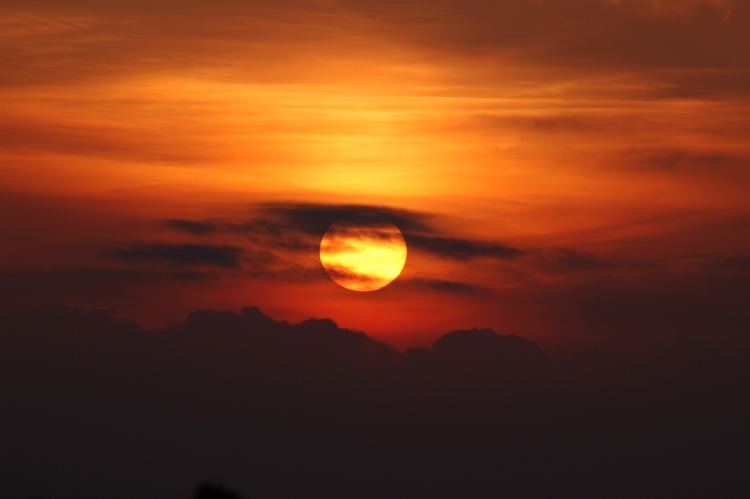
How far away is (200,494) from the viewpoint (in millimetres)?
68438
